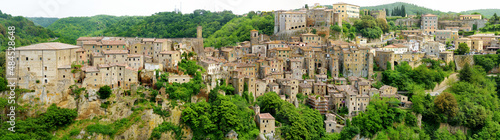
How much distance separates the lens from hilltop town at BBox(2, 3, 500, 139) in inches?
1404

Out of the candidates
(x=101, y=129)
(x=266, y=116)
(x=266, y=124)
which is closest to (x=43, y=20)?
(x=101, y=129)

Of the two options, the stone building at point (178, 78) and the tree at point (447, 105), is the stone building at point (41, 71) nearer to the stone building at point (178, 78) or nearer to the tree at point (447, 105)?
the stone building at point (178, 78)

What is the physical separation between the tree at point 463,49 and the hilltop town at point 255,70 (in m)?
0.12

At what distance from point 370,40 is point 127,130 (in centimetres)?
3700

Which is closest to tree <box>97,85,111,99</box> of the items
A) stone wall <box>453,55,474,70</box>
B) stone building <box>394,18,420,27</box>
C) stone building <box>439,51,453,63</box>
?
stone building <box>439,51,453,63</box>

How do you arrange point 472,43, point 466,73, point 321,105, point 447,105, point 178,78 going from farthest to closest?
point 472,43, point 466,73, point 447,105, point 321,105, point 178,78

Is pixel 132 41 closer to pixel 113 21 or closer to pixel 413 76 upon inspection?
pixel 413 76

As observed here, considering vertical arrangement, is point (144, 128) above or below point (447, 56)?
below

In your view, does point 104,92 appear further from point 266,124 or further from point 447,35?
point 447,35

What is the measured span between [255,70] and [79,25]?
45.5 metres

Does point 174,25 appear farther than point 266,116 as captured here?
Yes

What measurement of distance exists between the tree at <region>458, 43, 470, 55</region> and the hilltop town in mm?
116

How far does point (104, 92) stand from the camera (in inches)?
1407

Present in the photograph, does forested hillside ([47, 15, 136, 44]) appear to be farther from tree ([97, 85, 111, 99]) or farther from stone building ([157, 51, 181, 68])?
tree ([97, 85, 111, 99])
